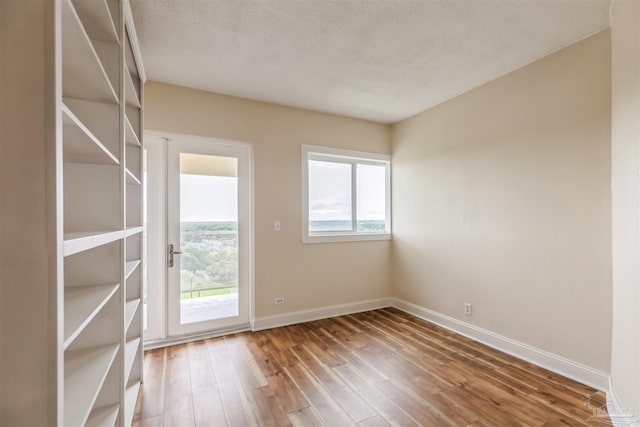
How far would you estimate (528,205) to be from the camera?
8.54ft

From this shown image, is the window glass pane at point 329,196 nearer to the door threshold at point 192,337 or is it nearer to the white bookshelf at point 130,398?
the door threshold at point 192,337

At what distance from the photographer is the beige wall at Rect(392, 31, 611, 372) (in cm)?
218

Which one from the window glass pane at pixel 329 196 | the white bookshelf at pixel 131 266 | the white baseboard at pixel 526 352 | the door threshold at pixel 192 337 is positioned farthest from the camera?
the window glass pane at pixel 329 196

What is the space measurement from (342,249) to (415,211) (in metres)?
1.11

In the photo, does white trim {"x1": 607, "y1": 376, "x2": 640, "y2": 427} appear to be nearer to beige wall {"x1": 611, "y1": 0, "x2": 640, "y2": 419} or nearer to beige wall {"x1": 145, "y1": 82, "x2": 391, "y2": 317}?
beige wall {"x1": 611, "y1": 0, "x2": 640, "y2": 419}

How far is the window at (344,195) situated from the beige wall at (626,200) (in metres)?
2.56

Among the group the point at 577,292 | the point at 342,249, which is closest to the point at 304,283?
the point at 342,249

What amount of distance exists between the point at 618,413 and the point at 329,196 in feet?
10.2

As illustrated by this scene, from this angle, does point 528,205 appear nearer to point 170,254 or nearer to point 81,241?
point 81,241

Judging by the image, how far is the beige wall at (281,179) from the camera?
306 centimetres

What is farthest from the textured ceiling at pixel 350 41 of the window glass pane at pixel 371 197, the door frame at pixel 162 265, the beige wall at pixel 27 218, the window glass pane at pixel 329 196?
the beige wall at pixel 27 218

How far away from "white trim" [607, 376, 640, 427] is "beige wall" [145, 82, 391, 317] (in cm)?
249

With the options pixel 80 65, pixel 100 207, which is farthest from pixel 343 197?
pixel 80 65

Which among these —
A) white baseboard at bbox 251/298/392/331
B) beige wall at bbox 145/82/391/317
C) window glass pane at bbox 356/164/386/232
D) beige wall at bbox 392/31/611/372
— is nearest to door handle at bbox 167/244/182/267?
beige wall at bbox 145/82/391/317
